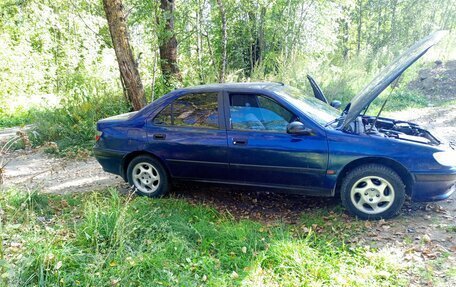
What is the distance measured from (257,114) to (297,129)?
63 cm

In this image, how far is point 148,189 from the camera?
209 inches

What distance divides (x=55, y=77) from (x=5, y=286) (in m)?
16.6

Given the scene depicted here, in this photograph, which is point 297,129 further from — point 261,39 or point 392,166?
point 261,39

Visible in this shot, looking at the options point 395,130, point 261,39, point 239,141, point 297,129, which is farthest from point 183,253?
point 261,39

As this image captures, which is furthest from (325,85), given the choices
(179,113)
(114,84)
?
(179,113)

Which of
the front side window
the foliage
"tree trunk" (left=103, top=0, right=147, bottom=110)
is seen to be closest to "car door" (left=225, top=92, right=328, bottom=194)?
the front side window

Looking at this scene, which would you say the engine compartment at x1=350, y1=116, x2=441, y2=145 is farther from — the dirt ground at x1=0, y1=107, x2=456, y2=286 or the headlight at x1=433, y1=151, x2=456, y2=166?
the dirt ground at x1=0, y1=107, x2=456, y2=286

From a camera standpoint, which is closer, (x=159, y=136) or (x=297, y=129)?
(x=297, y=129)

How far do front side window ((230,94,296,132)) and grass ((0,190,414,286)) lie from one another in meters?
1.24

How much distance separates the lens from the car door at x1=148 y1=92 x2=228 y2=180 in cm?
474

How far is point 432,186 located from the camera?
160 inches

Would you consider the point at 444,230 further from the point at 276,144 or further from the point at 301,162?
the point at 276,144

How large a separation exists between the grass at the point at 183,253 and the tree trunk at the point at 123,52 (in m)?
4.74

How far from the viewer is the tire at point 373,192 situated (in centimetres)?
413
